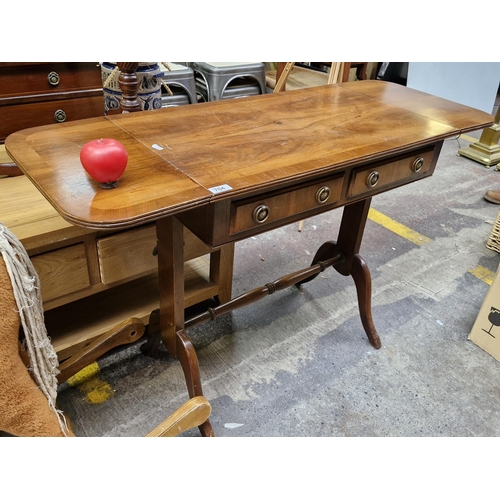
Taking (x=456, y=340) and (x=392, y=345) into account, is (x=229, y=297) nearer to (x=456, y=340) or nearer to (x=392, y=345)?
(x=392, y=345)

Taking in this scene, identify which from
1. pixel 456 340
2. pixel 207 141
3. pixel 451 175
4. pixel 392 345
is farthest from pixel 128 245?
pixel 451 175

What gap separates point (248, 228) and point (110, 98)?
4.28ft

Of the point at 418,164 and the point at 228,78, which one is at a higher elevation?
the point at 418,164

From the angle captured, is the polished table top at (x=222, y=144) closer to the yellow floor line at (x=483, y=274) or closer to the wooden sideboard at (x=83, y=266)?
the wooden sideboard at (x=83, y=266)

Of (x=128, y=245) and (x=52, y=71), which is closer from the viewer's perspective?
(x=128, y=245)

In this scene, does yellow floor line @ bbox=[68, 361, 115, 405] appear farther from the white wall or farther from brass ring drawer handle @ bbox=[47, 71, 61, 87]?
the white wall

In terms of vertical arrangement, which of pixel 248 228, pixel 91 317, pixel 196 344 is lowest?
pixel 196 344

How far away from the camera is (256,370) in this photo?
73.5 inches

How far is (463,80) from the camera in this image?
4.28 m

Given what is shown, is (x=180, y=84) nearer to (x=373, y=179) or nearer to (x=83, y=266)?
(x=83, y=266)

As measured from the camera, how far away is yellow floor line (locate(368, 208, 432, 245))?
282 centimetres

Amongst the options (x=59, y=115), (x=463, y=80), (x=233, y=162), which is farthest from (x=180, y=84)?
(x=463, y=80)

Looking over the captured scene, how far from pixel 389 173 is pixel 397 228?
4.89 ft

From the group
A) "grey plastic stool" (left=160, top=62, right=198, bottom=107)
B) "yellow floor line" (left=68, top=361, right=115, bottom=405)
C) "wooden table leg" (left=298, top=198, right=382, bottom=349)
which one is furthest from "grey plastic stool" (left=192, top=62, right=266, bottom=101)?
"yellow floor line" (left=68, top=361, right=115, bottom=405)
